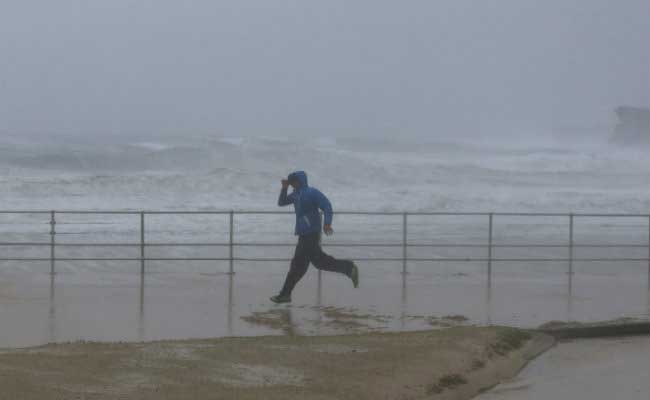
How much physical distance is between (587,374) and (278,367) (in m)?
Answer: 2.22

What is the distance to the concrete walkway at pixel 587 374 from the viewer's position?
6.60m

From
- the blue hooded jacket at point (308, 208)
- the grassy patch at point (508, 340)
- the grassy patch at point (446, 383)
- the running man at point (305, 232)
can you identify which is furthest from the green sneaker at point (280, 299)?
the grassy patch at point (446, 383)

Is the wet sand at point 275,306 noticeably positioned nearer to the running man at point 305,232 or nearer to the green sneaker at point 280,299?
the green sneaker at point 280,299

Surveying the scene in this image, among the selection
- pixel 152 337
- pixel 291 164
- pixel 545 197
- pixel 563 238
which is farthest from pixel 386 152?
pixel 152 337

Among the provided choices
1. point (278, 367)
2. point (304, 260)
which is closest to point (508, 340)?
point (278, 367)

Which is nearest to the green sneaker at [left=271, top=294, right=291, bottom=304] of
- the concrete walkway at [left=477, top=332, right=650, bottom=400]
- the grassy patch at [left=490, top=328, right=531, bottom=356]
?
the grassy patch at [left=490, top=328, right=531, bottom=356]

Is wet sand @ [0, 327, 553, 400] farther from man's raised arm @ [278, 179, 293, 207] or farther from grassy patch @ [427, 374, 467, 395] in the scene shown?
man's raised arm @ [278, 179, 293, 207]

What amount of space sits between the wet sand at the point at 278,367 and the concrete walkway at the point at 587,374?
18 cm

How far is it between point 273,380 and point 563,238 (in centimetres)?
1343

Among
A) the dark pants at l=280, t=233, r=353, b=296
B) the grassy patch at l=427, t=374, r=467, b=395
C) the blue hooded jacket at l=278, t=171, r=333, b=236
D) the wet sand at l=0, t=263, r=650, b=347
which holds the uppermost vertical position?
the blue hooded jacket at l=278, t=171, r=333, b=236

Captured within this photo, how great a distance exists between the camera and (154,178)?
35594mm

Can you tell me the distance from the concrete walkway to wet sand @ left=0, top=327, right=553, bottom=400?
7.0 inches

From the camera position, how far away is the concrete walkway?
6598 millimetres

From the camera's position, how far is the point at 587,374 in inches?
284
